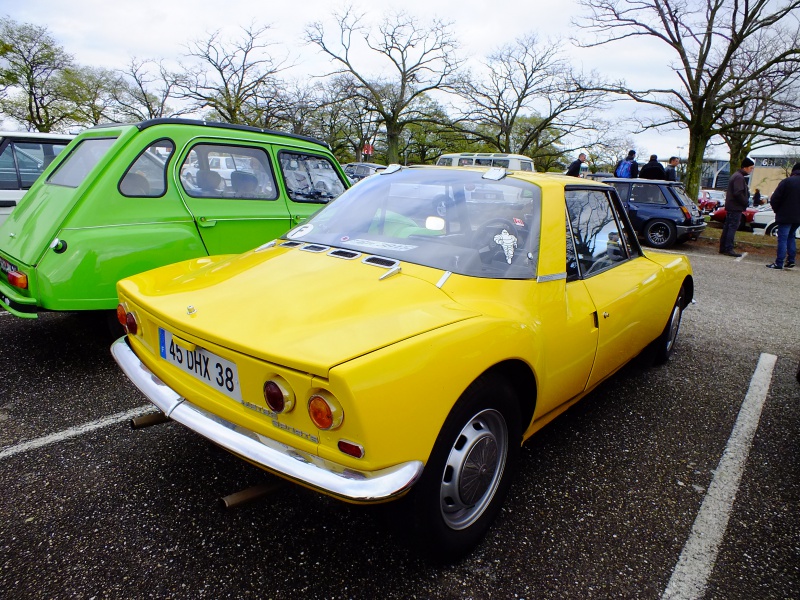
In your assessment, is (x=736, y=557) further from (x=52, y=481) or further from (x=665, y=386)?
(x=52, y=481)

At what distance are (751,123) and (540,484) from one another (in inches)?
695

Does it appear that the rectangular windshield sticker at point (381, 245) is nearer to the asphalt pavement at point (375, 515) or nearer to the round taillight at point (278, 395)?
the round taillight at point (278, 395)

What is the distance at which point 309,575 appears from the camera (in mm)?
1883

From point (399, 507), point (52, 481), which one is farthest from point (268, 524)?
point (52, 481)

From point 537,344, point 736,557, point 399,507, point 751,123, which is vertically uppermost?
point 751,123

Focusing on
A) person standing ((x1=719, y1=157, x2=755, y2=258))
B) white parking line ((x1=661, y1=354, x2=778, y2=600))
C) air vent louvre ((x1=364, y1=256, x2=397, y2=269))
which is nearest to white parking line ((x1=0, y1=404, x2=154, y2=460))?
air vent louvre ((x1=364, y1=256, x2=397, y2=269))

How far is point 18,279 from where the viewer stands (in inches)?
135

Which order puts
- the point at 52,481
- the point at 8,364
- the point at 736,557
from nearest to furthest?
1. the point at 736,557
2. the point at 52,481
3. the point at 8,364

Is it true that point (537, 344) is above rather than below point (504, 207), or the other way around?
below

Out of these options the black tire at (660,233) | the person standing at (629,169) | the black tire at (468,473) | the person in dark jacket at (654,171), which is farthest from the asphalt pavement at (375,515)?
the person standing at (629,169)

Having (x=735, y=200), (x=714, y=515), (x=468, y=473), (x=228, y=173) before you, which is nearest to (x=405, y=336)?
(x=468, y=473)

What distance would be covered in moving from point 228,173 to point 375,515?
347 centimetres

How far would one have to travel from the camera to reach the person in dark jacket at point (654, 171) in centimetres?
1271

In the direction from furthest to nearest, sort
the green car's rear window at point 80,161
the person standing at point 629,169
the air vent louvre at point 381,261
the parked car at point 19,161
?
the person standing at point 629,169 → the parked car at point 19,161 → the green car's rear window at point 80,161 → the air vent louvre at point 381,261
